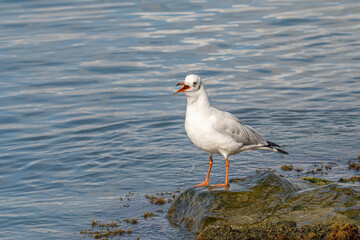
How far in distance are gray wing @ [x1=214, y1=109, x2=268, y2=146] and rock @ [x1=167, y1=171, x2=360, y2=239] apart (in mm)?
808

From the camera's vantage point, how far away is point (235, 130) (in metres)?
9.84

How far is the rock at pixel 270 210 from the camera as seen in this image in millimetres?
8023

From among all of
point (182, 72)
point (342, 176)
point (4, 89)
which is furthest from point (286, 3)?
point (342, 176)

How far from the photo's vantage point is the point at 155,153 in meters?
13.6

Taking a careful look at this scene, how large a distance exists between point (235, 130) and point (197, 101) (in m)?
0.89

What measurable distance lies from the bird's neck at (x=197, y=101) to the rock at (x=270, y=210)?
53.4 inches

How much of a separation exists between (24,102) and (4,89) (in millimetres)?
1820

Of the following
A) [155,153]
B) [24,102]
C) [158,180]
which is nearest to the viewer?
[158,180]

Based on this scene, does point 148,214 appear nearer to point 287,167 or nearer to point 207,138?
point 207,138

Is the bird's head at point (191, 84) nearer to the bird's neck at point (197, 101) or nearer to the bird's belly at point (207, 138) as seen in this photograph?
the bird's neck at point (197, 101)

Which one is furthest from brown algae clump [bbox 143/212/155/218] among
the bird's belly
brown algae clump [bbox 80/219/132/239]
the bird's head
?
the bird's head

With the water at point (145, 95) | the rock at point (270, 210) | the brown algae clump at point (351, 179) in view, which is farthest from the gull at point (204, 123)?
the brown algae clump at point (351, 179)

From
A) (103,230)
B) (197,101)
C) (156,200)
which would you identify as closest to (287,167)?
(156,200)

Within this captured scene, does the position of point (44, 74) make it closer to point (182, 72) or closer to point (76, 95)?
point (76, 95)
